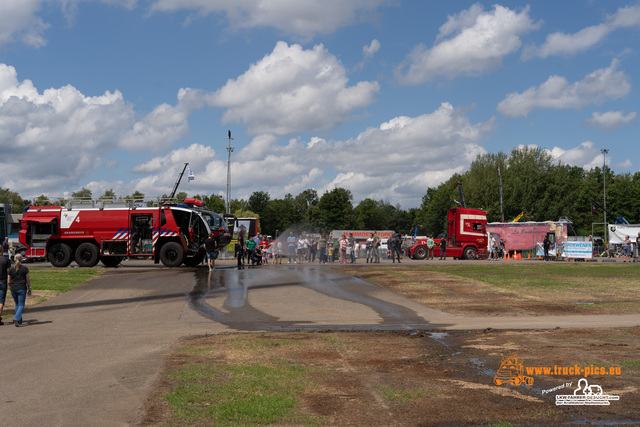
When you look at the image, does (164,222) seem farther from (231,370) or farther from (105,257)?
(231,370)

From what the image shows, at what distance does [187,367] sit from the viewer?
795 cm

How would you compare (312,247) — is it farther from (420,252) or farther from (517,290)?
(517,290)

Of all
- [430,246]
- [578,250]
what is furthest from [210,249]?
[578,250]

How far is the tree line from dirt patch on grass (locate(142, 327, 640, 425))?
21.5 meters

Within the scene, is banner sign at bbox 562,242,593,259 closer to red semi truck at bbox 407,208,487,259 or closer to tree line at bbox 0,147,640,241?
red semi truck at bbox 407,208,487,259

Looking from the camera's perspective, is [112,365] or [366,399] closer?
[366,399]

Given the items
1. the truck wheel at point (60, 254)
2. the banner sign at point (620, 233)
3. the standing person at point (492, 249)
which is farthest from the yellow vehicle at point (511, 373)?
the banner sign at point (620, 233)

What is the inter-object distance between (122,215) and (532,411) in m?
24.9

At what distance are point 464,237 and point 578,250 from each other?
7.51 meters

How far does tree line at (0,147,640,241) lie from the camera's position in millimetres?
78750

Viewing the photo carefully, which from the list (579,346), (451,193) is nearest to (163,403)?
(579,346)

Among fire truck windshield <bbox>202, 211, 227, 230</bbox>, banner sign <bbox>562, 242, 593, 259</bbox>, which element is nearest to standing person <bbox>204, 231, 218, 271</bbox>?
fire truck windshield <bbox>202, 211, 227, 230</bbox>

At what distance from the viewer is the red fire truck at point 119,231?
27.5m

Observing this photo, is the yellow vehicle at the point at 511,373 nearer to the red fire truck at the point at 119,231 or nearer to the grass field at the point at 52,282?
the grass field at the point at 52,282
